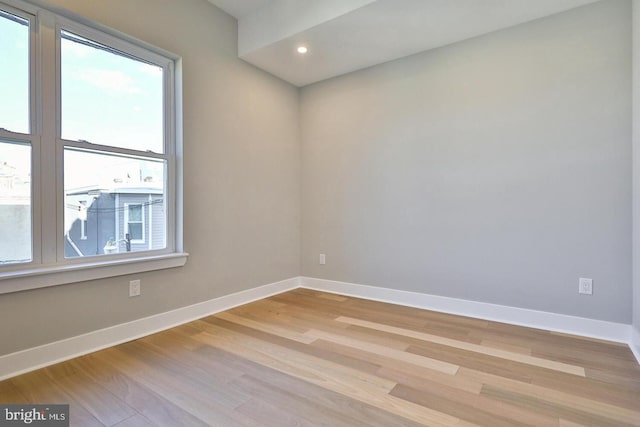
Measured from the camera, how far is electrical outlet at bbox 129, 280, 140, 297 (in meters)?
2.36

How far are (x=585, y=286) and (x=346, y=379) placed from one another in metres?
1.99

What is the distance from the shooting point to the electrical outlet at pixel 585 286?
7.80 ft

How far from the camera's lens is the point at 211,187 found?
2.92m

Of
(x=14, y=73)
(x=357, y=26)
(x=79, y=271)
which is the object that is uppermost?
(x=357, y=26)

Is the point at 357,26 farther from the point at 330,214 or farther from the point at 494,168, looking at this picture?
the point at 330,214

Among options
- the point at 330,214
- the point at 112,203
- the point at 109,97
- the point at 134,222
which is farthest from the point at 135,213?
the point at 330,214

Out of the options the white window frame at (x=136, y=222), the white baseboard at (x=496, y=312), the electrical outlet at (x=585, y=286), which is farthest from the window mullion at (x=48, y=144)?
the electrical outlet at (x=585, y=286)

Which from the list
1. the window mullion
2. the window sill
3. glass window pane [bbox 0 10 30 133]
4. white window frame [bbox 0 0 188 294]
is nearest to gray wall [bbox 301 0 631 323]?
the window sill

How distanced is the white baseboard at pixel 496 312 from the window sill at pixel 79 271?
1.86m

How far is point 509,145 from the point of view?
2.67 meters

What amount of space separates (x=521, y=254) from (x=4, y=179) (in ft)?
11.9

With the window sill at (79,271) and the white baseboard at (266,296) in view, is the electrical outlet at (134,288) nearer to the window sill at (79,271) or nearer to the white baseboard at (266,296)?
the window sill at (79,271)

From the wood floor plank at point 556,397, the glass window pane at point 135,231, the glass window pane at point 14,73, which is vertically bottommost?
the wood floor plank at point 556,397

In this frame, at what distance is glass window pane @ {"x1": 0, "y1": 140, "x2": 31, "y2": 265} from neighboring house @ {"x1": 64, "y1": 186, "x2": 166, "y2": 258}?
0.68 feet
